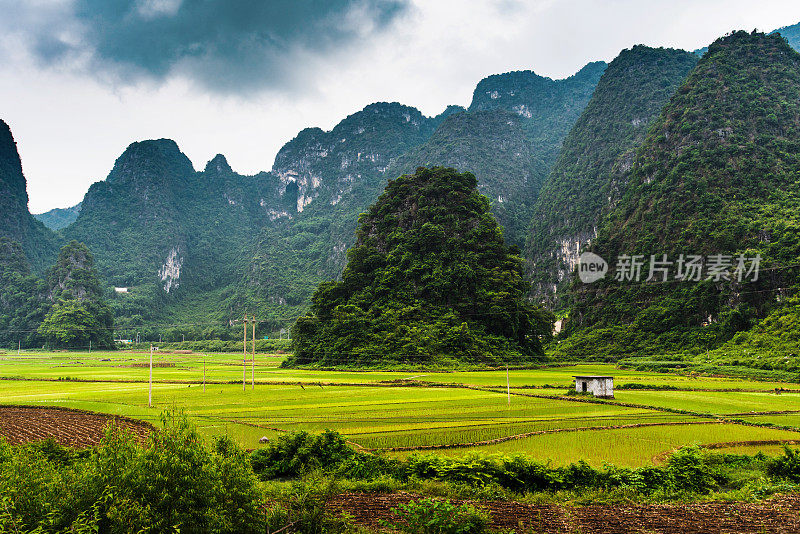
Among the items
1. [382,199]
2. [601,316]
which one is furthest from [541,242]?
[382,199]

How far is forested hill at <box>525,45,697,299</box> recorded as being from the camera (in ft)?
335

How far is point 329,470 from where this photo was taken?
12.0 metres

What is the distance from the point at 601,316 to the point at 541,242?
149 feet

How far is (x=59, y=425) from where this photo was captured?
63.3ft

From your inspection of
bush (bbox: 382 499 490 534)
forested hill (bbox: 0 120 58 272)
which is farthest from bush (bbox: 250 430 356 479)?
forested hill (bbox: 0 120 58 272)

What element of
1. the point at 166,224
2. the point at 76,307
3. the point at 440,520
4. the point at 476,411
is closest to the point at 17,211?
the point at 166,224

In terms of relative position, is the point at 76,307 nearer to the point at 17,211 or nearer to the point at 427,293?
the point at 17,211

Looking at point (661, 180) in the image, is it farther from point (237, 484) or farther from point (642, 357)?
point (237, 484)

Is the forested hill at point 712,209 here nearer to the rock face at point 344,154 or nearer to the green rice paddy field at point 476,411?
the green rice paddy field at point 476,411

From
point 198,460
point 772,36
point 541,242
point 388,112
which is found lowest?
point 198,460

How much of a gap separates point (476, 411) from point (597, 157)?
11125cm

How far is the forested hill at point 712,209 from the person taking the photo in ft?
170

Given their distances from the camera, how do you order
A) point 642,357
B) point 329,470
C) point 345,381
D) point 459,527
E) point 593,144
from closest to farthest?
1. point 459,527
2. point 329,470
3. point 345,381
4. point 642,357
5. point 593,144

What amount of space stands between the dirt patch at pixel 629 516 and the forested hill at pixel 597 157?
93894 millimetres
